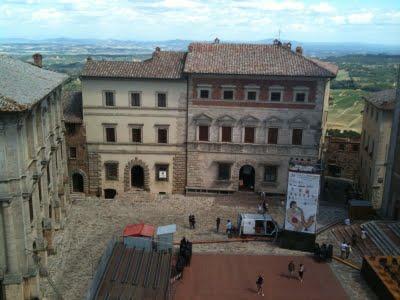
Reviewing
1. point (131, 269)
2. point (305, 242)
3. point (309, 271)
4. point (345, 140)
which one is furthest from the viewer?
point (345, 140)

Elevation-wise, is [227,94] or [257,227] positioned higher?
[227,94]

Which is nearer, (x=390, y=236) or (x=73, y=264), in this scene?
(x=73, y=264)

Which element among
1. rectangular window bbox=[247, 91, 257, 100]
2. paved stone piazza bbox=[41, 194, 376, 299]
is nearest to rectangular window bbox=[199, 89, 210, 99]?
rectangular window bbox=[247, 91, 257, 100]

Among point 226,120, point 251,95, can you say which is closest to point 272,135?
point 251,95

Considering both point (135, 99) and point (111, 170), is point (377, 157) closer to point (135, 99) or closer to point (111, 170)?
point (135, 99)

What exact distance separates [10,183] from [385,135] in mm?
33671

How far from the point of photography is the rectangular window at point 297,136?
4275 centimetres

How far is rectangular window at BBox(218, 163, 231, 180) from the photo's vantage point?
146ft

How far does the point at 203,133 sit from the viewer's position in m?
43.6

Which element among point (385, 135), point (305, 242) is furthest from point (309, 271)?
point (385, 135)

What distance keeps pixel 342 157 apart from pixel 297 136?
599 inches

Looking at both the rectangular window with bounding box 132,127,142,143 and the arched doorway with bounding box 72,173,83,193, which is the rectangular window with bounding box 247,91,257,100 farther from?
the arched doorway with bounding box 72,173,83,193

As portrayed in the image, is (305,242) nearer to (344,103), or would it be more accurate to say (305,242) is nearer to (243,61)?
(243,61)

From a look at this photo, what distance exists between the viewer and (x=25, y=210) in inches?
975
